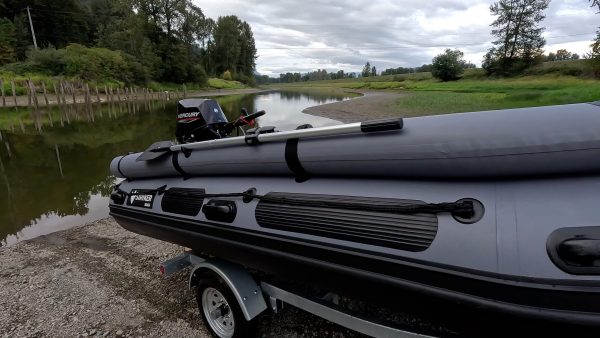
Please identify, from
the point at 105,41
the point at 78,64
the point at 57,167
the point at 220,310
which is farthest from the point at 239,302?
the point at 105,41

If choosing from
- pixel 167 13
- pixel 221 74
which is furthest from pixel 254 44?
pixel 167 13

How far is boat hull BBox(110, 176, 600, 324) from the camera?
4.47 ft

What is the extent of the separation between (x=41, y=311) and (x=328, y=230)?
117 inches

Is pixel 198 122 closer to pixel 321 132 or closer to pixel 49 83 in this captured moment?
pixel 321 132

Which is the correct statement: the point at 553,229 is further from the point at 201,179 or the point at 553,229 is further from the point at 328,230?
the point at 201,179

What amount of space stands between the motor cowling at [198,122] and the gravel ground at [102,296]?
1.51m

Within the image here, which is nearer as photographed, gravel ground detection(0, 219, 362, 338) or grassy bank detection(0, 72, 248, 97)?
gravel ground detection(0, 219, 362, 338)

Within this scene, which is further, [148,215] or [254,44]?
[254,44]

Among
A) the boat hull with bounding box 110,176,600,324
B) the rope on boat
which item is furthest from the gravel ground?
the rope on boat

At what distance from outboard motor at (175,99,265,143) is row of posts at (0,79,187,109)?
23584mm

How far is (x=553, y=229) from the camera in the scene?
1376 millimetres

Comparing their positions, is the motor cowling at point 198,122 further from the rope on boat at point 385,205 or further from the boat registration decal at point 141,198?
the rope on boat at point 385,205

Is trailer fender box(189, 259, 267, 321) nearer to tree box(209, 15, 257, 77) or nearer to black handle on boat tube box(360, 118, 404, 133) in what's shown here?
black handle on boat tube box(360, 118, 404, 133)

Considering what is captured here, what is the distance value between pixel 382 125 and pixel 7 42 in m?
50.2
